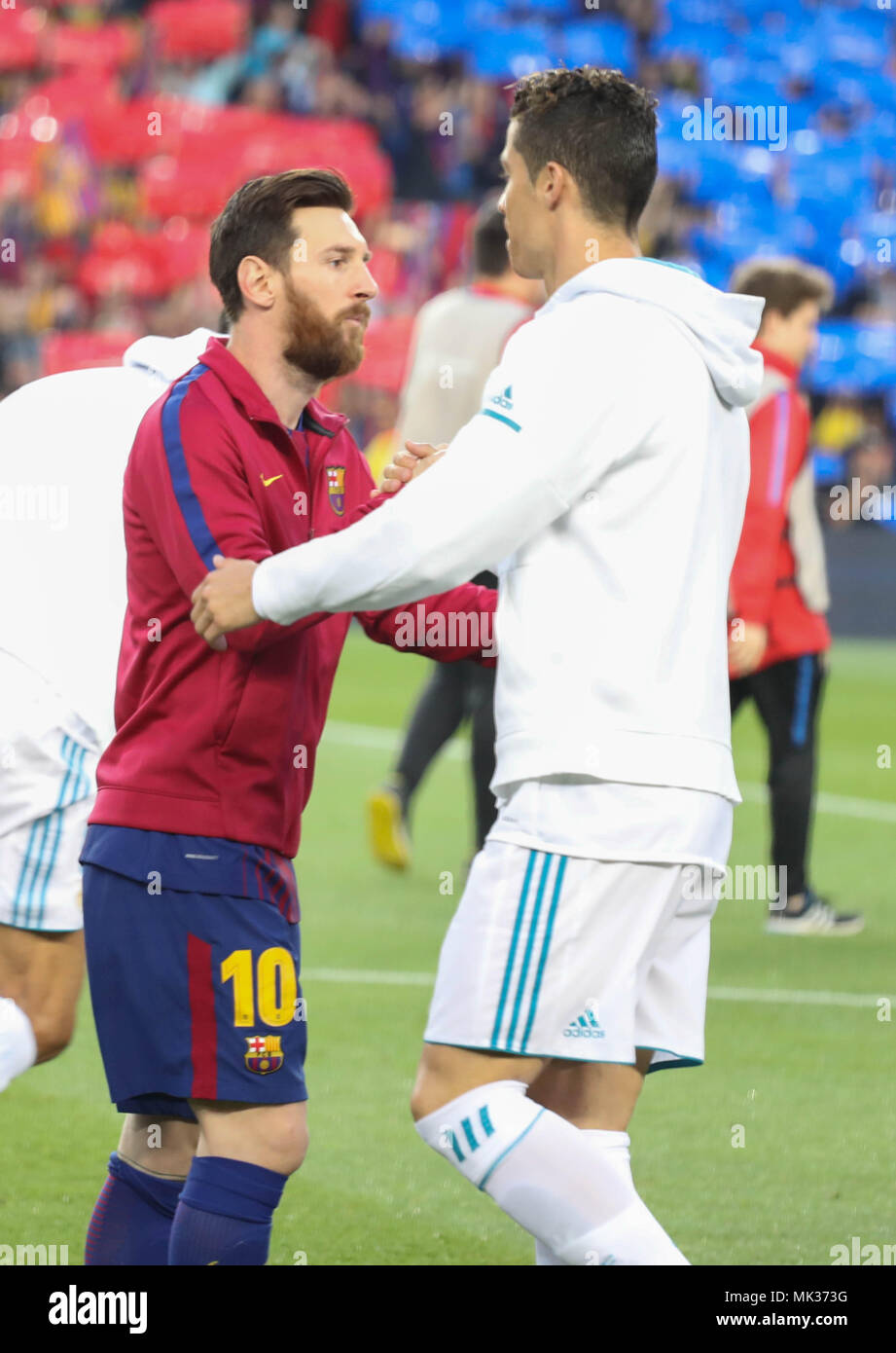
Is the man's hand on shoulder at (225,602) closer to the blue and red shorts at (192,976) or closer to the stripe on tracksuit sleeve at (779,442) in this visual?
the blue and red shorts at (192,976)

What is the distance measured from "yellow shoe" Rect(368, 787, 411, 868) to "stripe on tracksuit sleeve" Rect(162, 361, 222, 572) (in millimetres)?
4853

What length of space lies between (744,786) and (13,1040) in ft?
22.4

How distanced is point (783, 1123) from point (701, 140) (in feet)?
66.6

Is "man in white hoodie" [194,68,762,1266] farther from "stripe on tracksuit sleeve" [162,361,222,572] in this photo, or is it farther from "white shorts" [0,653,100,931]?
"white shorts" [0,653,100,931]

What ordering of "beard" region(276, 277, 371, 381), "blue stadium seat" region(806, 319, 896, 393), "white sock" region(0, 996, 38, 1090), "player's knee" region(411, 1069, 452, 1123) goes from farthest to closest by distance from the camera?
"blue stadium seat" region(806, 319, 896, 393), "white sock" region(0, 996, 38, 1090), "beard" region(276, 277, 371, 381), "player's knee" region(411, 1069, 452, 1123)

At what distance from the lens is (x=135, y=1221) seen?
10.9 ft

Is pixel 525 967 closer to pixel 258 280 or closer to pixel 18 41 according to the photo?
pixel 258 280

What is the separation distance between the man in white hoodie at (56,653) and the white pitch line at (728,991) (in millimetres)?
2450

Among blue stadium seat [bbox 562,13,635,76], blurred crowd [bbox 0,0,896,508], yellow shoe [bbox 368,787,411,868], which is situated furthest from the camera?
blue stadium seat [bbox 562,13,635,76]

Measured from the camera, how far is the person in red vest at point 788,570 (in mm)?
6520

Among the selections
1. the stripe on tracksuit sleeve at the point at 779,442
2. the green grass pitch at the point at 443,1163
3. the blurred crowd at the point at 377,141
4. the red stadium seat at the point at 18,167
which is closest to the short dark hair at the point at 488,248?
the stripe on tracksuit sleeve at the point at 779,442

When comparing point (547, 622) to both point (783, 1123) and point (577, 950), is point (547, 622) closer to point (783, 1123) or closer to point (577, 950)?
point (577, 950)

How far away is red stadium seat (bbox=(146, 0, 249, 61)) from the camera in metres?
22.1

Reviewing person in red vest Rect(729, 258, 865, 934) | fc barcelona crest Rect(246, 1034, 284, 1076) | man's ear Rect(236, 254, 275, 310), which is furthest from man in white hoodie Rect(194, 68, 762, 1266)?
person in red vest Rect(729, 258, 865, 934)
